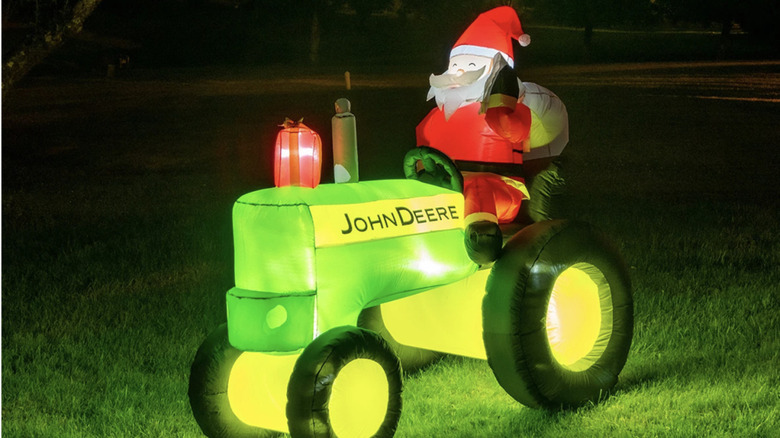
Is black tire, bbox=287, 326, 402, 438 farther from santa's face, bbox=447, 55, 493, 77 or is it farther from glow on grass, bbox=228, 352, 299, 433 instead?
santa's face, bbox=447, 55, 493, 77

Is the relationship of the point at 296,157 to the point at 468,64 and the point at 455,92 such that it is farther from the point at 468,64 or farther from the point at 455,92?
the point at 468,64

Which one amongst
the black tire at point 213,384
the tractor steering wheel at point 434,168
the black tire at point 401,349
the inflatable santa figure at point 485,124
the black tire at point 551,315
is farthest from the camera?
the black tire at point 401,349

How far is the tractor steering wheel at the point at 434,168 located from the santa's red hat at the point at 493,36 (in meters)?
0.65

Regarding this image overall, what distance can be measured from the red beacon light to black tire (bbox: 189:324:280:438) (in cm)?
72

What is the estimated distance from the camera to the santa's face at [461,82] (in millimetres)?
4742

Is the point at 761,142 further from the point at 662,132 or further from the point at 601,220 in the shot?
the point at 601,220

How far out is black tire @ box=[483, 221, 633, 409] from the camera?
14.2ft

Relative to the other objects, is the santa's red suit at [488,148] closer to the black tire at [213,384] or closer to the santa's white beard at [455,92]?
the santa's white beard at [455,92]

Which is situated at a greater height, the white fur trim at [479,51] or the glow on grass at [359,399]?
the white fur trim at [479,51]

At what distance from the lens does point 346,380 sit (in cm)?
380

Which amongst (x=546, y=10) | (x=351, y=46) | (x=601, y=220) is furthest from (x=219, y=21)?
(x=601, y=220)

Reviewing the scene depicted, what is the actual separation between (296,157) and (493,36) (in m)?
1.47

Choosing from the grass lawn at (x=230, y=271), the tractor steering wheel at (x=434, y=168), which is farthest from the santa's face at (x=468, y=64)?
the grass lawn at (x=230, y=271)

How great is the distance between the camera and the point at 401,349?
207 inches
